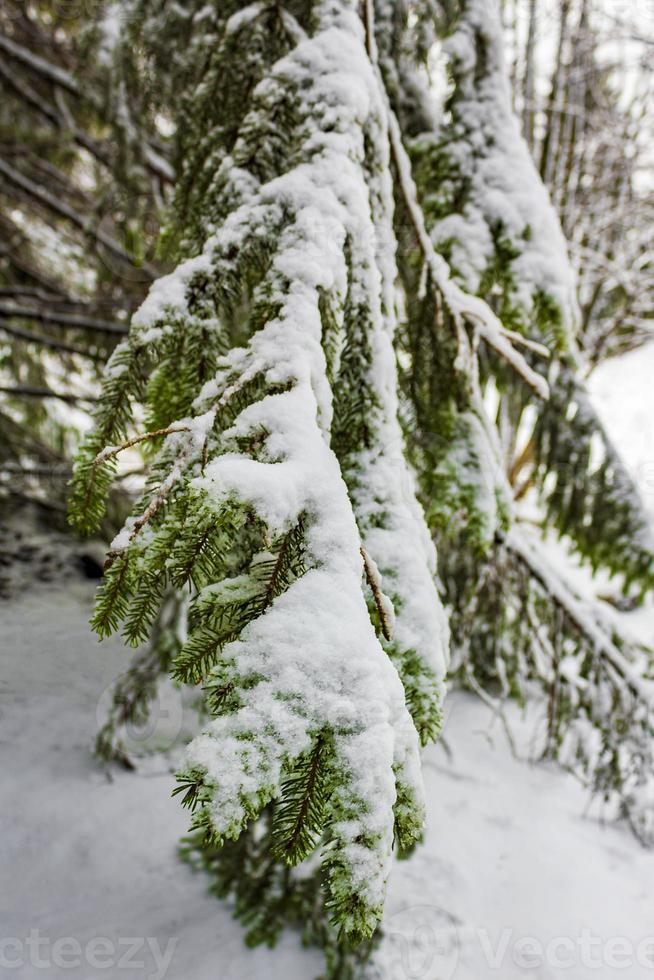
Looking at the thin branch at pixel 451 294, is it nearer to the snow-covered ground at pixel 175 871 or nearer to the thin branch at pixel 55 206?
the snow-covered ground at pixel 175 871

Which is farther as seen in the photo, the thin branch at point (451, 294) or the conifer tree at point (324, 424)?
the thin branch at point (451, 294)

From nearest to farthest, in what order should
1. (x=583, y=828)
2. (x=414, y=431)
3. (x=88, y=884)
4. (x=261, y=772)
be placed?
1. (x=261, y=772)
2. (x=414, y=431)
3. (x=88, y=884)
4. (x=583, y=828)

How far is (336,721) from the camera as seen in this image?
581mm

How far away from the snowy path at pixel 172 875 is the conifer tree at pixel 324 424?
0.19 metres

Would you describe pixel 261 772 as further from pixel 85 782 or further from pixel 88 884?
pixel 85 782

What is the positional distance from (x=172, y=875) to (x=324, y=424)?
1740 mm

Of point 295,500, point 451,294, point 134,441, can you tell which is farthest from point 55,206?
point 295,500

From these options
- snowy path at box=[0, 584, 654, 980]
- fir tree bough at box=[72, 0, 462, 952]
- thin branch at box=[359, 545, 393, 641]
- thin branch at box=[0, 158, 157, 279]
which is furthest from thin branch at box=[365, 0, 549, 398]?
thin branch at box=[0, 158, 157, 279]

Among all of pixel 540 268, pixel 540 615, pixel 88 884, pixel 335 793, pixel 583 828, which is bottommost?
pixel 583 828

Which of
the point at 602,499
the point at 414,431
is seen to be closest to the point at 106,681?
the point at 414,431

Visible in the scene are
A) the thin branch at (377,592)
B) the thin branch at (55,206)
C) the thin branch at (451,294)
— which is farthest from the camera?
the thin branch at (55,206)

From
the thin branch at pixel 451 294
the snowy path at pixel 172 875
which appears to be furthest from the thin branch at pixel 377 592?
the snowy path at pixel 172 875

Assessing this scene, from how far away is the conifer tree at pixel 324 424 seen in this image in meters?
0.58

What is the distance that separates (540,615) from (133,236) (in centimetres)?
241
